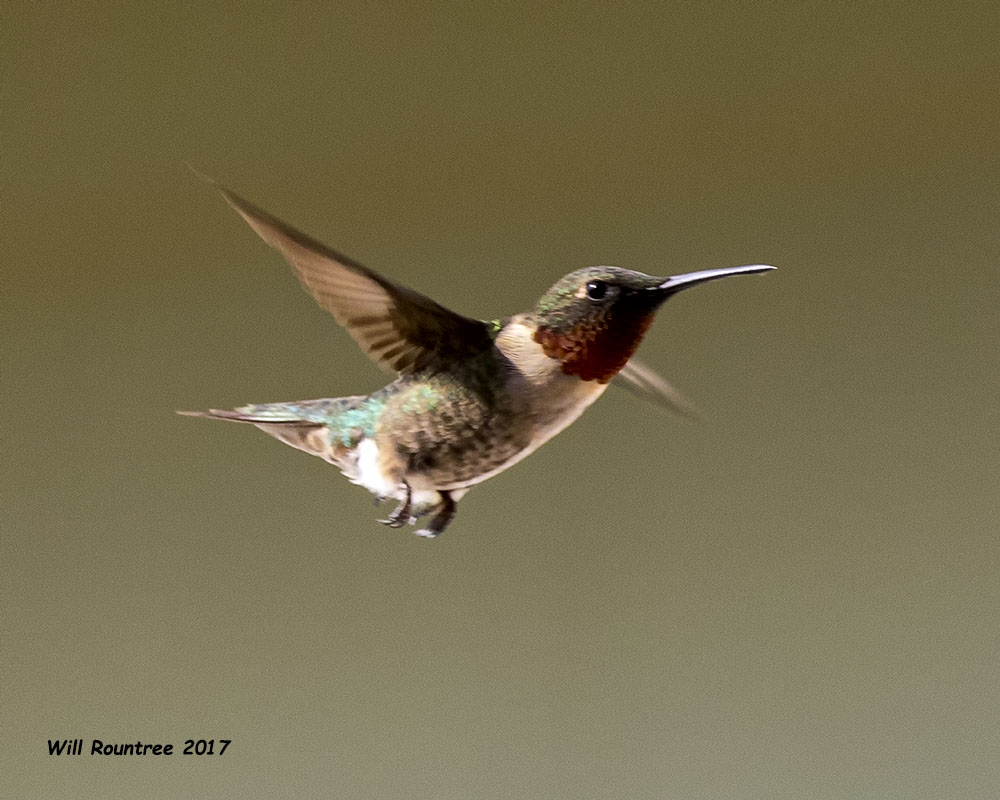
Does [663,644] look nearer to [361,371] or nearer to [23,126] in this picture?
[361,371]

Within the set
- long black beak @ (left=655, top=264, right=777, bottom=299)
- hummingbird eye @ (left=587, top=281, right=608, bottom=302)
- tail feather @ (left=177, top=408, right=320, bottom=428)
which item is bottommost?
tail feather @ (left=177, top=408, right=320, bottom=428)

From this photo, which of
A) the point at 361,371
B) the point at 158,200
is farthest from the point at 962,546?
the point at 158,200

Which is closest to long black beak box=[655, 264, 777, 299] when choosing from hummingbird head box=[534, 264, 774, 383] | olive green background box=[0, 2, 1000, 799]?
hummingbird head box=[534, 264, 774, 383]

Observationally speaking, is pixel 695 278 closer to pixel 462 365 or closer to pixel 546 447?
pixel 462 365

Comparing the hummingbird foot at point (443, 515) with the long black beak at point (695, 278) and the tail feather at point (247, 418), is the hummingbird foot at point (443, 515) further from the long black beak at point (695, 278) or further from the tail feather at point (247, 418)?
the long black beak at point (695, 278)

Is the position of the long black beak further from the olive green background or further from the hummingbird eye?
the olive green background

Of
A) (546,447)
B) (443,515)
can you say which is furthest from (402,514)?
(546,447)

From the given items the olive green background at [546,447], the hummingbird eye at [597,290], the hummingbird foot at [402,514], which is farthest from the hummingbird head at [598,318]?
the olive green background at [546,447]

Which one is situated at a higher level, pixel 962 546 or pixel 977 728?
pixel 962 546
